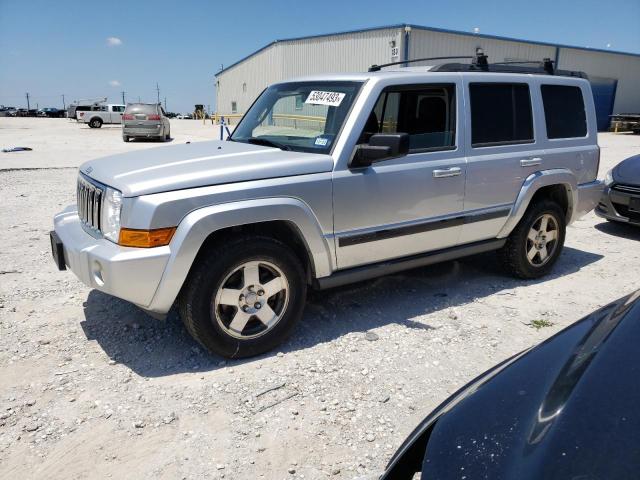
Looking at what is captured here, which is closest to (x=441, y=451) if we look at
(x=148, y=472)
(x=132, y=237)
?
(x=148, y=472)

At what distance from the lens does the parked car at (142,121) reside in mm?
21453

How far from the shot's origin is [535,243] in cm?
500

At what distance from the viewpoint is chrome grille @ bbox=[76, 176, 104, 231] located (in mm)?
3362

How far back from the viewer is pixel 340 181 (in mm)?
3561

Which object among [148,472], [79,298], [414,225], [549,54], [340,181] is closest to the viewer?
[148,472]

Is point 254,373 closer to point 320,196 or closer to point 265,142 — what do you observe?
point 320,196

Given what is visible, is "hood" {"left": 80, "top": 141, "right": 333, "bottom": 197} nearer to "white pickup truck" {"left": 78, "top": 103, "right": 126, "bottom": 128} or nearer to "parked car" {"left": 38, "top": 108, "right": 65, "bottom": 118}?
"white pickup truck" {"left": 78, "top": 103, "right": 126, "bottom": 128}

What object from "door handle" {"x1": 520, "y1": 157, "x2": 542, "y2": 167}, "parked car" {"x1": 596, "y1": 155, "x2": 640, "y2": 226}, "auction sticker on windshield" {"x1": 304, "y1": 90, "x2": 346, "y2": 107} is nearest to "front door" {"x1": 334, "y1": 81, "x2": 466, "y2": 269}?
"auction sticker on windshield" {"x1": 304, "y1": 90, "x2": 346, "y2": 107}

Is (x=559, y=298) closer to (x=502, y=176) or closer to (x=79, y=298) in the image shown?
(x=502, y=176)

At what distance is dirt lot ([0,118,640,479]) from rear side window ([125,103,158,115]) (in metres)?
17.5

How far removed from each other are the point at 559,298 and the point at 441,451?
12.0 feet

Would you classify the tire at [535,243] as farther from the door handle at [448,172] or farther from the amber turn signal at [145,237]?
the amber turn signal at [145,237]

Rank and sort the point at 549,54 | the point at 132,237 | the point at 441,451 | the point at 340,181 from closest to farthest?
the point at 441,451 < the point at 132,237 < the point at 340,181 < the point at 549,54

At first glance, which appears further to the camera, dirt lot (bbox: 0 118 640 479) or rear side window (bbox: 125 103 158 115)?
rear side window (bbox: 125 103 158 115)
